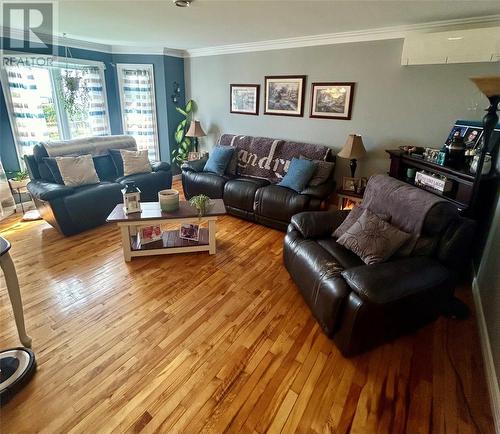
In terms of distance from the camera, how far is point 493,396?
1568mm

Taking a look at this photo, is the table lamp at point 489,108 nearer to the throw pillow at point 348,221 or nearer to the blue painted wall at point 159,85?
the throw pillow at point 348,221

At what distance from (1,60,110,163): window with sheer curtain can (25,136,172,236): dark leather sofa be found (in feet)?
2.38

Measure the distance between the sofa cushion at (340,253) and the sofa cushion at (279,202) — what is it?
3.11 feet

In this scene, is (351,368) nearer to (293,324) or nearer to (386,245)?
(293,324)

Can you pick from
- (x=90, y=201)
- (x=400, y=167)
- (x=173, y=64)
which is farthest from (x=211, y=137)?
(x=400, y=167)

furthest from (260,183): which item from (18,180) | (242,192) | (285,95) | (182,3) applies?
(18,180)

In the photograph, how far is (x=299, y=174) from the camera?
3500 millimetres

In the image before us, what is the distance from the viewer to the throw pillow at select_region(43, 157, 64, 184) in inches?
135

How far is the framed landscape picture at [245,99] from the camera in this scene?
4.34m

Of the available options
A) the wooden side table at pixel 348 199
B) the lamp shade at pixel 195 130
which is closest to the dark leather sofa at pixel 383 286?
the wooden side table at pixel 348 199

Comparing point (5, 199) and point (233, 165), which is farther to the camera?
point (233, 165)

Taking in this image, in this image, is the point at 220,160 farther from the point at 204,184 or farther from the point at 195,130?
the point at 195,130

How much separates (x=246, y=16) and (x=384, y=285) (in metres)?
2.69

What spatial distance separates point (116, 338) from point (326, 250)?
1624mm
